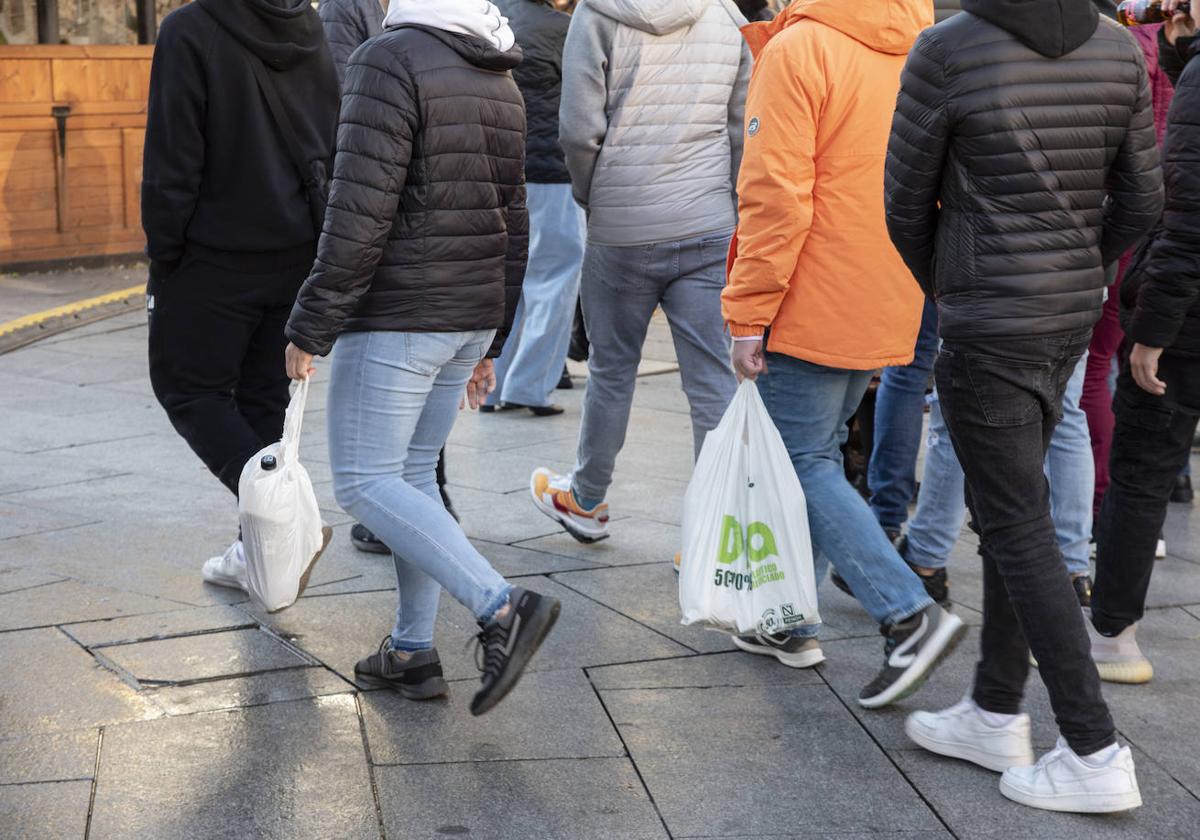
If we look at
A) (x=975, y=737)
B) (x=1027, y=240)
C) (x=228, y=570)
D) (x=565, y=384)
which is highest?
(x=1027, y=240)

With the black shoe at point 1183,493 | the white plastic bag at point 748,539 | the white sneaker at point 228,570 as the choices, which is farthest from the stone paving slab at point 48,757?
the black shoe at point 1183,493

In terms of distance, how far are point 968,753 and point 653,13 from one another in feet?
7.94

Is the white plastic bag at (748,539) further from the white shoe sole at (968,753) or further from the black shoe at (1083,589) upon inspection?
Result: the black shoe at (1083,589)

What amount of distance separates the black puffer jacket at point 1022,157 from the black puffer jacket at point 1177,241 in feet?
1.42

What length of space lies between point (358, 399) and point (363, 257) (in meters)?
0.36

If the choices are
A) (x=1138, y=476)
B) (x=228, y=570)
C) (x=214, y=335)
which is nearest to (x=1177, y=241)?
(x=1138, y=476)

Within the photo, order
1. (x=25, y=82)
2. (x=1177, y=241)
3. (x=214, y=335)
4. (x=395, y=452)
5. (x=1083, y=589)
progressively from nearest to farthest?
(x=395, y=452)
(x=1177, y=241)
(x=214, y=335)
(x=1083, y=589)
(x=25, y=82)

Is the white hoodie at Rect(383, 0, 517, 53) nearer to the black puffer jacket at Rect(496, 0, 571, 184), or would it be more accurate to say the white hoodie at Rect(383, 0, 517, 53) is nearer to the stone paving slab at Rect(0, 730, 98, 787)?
the stone paving slab at Rect(0, 730, 98, 787)

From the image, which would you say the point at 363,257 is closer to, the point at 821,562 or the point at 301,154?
the point at 301,154

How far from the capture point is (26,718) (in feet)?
12.5

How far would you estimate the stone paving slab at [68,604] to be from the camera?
4.49 meters

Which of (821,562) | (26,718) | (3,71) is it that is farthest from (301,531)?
(3,71)

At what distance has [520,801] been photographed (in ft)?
11.4

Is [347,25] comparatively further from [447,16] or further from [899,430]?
[899,430]
